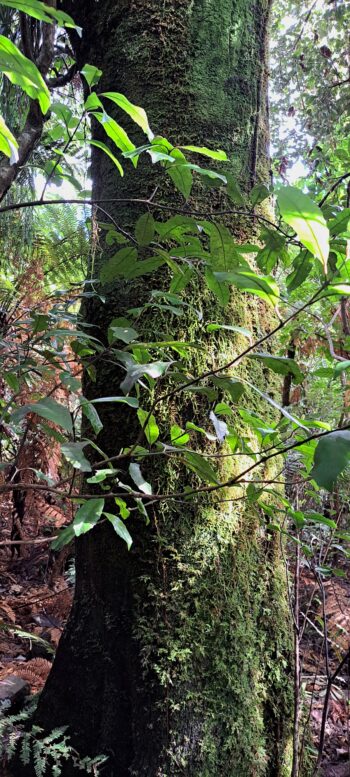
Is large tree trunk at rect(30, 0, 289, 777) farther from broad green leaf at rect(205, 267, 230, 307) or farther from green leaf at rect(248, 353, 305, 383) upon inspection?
green leaf at rect(248, 353, 305, 383)

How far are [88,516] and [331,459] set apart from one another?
460 millimetres

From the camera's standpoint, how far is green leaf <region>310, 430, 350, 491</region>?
62cm

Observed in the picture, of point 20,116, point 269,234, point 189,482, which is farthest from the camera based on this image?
point 20,116

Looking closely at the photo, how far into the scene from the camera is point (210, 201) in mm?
1580

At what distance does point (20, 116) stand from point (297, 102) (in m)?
5.31

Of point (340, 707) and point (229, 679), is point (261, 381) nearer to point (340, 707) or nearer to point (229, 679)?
point (229, 679)

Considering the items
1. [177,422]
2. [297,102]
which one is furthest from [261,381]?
[297,102]

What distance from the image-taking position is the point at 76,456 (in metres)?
0.89

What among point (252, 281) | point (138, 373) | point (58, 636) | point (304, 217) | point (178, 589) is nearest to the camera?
point (304, 217)

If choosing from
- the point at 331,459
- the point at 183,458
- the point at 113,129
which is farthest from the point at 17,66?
the point at 183,458

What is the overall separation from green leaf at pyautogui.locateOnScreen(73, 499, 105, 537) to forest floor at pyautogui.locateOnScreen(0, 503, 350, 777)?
860 millimetres

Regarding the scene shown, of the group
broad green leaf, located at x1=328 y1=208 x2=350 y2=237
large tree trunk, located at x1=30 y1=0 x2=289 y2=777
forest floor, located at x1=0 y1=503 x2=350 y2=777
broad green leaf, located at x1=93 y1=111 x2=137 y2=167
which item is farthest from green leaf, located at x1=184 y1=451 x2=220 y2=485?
forest floor, located at x1=0 y1=503 x2=350 y2=777

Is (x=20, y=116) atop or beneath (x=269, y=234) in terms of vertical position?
atop

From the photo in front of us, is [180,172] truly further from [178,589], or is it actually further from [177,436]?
[178,589]
